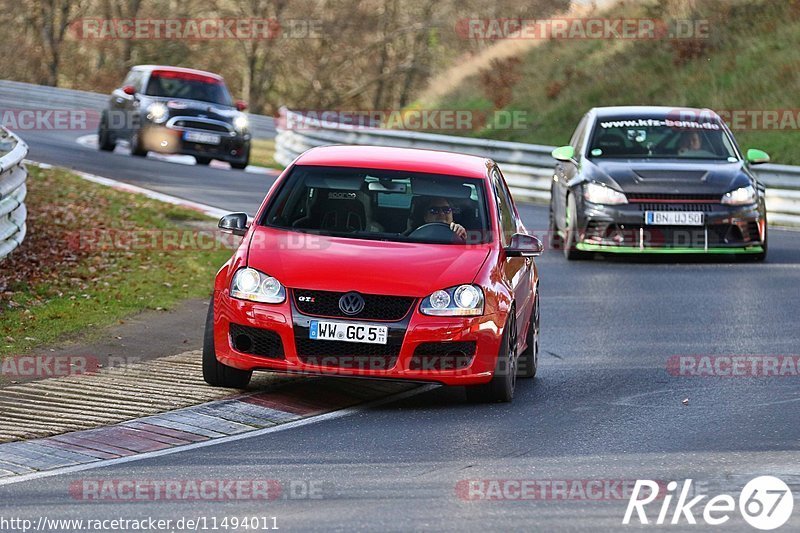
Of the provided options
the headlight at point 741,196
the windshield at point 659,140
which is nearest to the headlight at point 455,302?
the headlight at point 741,196

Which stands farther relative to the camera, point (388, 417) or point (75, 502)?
point (388, 417)

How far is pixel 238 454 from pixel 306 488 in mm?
903

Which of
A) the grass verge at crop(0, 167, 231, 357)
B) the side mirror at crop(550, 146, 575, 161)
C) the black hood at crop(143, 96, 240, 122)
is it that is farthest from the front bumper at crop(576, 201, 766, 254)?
the black hood at crop(143, 96, 240, 122)

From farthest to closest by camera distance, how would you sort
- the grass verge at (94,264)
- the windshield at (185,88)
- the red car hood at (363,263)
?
the windshield at (185,88)
the grass verge at (94,264)
the red car hood at (363,263)

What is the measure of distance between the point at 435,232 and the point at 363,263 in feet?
2.72

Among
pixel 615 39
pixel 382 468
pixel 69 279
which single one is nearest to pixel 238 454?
pixel 382 468

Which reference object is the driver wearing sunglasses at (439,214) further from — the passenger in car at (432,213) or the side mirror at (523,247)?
the side mirror at (523,247)

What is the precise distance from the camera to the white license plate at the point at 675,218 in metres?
16.9

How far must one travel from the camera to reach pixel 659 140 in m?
18.0

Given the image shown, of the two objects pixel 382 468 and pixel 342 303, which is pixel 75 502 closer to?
pixel 382 468

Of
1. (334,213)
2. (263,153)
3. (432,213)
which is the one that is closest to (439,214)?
(432,213)

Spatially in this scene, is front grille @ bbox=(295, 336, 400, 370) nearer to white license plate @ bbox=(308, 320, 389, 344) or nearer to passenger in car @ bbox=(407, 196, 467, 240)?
white license plate @ bbox=(308, 320, 389, 344)

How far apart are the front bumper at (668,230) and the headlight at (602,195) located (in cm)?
6

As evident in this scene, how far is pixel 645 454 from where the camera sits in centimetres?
823
